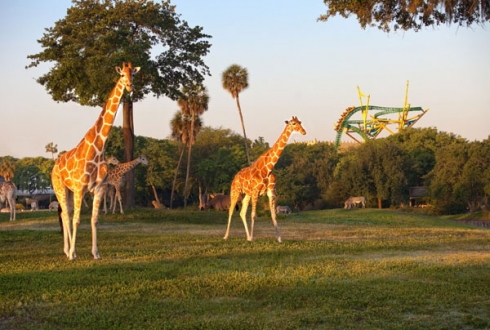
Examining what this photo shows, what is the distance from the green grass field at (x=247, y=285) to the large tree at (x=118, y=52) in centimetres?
1623

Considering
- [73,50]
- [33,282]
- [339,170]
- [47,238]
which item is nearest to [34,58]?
[73,50]

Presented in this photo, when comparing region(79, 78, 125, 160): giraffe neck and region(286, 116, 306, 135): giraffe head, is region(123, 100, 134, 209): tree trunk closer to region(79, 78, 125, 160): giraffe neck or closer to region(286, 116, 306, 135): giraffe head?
region(286, 116, 306, 135): giraffe head


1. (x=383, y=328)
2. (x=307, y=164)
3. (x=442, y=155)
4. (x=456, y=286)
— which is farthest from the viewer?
(x=307, y=164)

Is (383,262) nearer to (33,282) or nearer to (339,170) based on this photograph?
(33,282)

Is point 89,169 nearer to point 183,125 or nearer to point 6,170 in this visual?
point 6,170

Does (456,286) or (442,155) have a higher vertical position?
(442,155)

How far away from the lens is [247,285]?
10.2 m

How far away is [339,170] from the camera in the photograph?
214 ft

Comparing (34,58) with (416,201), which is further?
(416,201)

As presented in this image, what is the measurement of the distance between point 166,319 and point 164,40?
93.7ft

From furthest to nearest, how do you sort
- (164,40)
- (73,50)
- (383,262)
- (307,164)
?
(307,164)
(164,40)
(73,50)
(383,262)

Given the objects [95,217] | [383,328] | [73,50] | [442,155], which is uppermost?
[73,50]

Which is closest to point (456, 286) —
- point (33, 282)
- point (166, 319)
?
point (166, 319)

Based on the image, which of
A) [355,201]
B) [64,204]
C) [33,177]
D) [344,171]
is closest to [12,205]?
[64,204]
